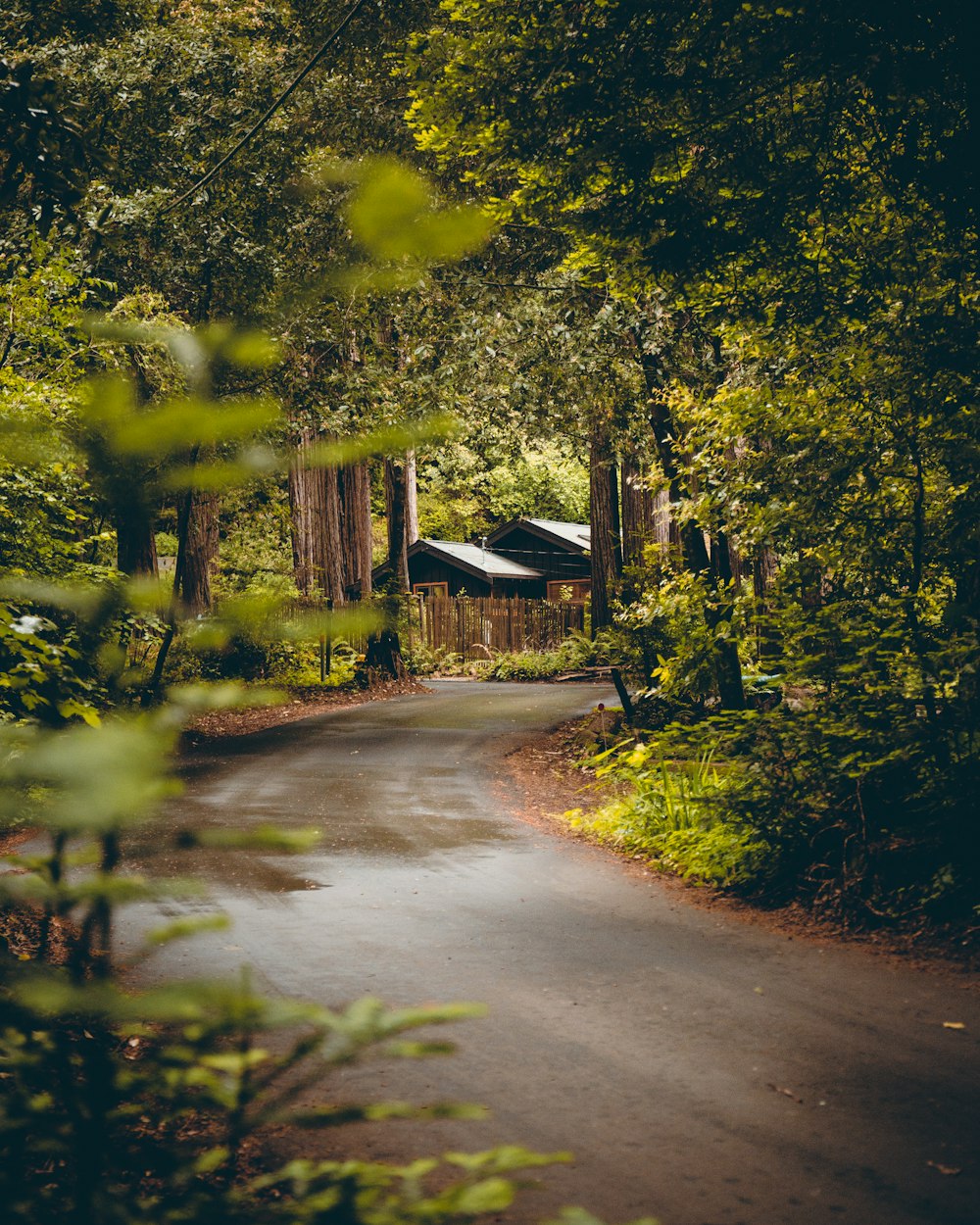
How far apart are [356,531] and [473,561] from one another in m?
17.8

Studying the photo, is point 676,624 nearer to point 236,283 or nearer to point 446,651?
point 236,283

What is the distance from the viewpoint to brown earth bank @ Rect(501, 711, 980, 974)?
6.36 m

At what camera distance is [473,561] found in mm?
44344

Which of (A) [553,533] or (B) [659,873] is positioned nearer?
(B) [659,873]

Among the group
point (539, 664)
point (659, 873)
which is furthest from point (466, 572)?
point (659, 873)

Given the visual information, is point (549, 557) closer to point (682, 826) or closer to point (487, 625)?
point (487, 625)

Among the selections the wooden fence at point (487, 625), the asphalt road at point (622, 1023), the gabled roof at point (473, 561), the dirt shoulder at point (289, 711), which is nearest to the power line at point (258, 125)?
the asphalt road at point (622, 1023)

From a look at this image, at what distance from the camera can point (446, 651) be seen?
113 feet

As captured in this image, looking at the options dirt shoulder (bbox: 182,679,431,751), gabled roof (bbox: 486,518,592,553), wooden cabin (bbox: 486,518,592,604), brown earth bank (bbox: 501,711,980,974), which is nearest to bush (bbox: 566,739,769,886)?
brown earth bank (bbox: 501,711,980,974)

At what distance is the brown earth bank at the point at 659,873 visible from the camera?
6355 millimetres

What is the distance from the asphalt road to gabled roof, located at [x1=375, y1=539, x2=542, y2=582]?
33.4 metres

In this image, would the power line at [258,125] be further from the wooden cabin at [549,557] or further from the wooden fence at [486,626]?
the wooden cabin at [549,557]

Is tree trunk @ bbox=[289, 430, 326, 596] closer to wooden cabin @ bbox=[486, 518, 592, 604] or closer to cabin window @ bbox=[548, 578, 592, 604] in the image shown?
wooden cabin @ bbox=[486, 518, 592, 604]

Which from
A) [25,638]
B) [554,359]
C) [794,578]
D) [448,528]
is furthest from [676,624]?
[448,528]
